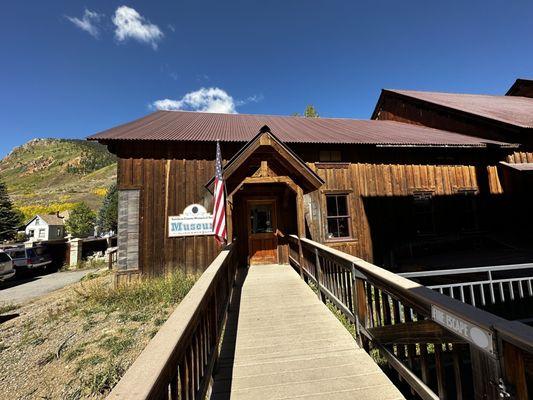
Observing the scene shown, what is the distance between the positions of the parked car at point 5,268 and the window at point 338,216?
17185mm

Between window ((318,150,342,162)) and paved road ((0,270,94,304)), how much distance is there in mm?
13725

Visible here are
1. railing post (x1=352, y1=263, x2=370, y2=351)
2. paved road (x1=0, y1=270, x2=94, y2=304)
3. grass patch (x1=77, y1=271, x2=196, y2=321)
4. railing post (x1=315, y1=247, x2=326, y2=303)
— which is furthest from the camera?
paved road (x1=0, y1=270, x2=94, y2=304)

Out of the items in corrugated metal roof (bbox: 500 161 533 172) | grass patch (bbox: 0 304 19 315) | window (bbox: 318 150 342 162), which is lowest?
grass patch (bbox: 0 304 19 315)

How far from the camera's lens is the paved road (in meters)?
12.0

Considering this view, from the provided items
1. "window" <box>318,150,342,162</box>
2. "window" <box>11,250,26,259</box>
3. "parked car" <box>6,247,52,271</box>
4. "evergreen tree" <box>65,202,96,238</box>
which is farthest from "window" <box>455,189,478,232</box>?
"evergreen tree" <box>65,202,96,238</box>

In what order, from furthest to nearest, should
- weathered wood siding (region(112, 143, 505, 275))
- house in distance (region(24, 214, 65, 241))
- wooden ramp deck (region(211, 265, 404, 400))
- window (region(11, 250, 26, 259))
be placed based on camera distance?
house in distance (region(24, 214, 65, 241)) → window (region(11, 250, 26, 259)) → weathered wood siding (region(112, 143, 505, 275)) → wooden ramp deck (region(211, 265, 404, 400))

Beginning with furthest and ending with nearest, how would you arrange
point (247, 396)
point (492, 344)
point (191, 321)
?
1. point (247, 396)
2. point (191, 321)
3. point (492, 344)

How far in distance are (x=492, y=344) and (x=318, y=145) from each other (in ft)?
33.3

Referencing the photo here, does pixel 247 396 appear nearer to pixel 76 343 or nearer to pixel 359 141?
pixel 76 343

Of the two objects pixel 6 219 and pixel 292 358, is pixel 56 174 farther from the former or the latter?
pixel 292 358

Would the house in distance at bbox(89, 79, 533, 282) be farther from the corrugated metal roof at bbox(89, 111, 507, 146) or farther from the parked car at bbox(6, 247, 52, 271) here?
the parked car at bbox(6, 247, 52, 271)

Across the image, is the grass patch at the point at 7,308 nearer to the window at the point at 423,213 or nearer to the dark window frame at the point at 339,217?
the dark window frame at the point at 339,217

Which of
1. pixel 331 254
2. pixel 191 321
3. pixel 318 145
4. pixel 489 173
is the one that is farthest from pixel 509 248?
pixel 191 321

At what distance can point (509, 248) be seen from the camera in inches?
438
